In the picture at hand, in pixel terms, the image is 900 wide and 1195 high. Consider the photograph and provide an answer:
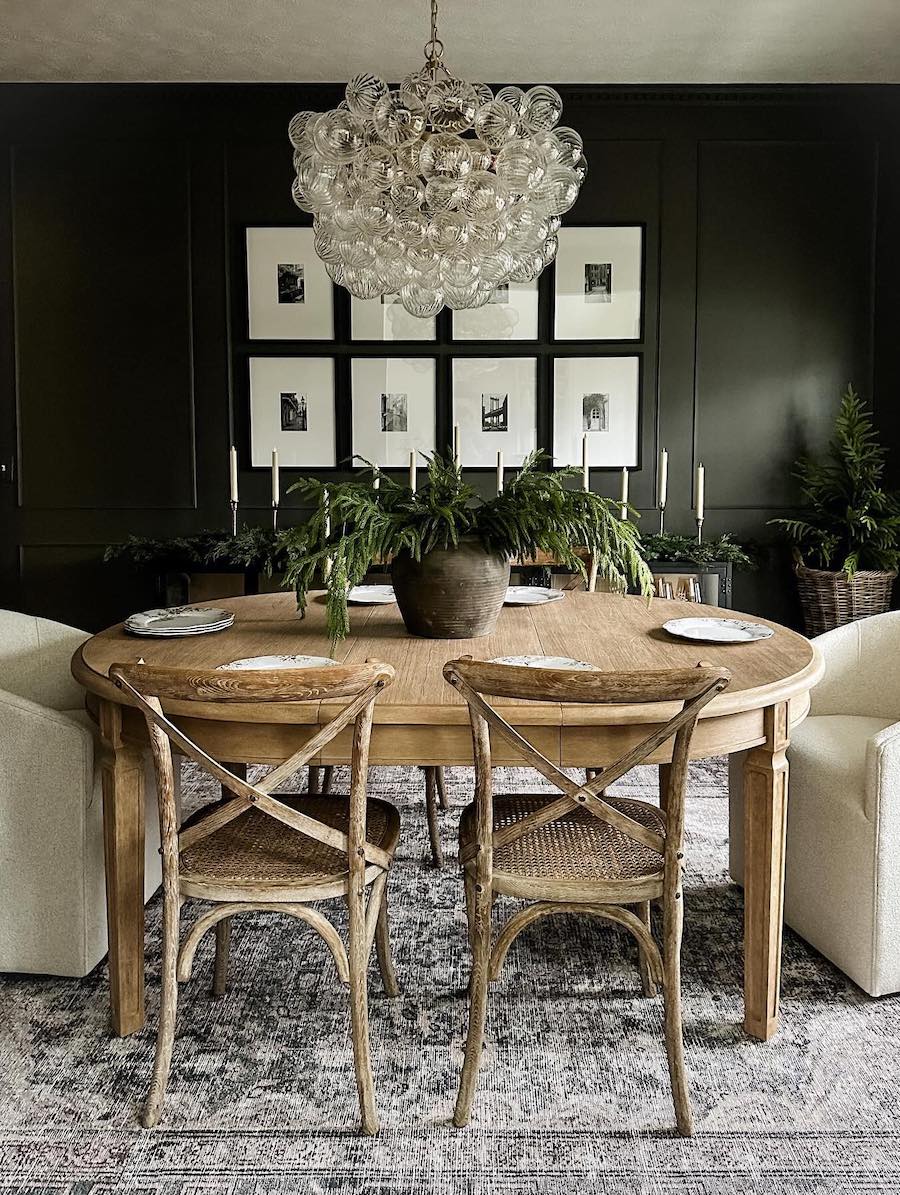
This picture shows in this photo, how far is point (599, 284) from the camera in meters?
5.16

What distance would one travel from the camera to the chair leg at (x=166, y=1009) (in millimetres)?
1826

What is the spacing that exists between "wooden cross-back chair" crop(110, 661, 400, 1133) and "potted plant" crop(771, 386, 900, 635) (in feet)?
11.7

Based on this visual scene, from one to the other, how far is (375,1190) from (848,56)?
5.01 metres

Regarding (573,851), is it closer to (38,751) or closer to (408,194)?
(38,751)

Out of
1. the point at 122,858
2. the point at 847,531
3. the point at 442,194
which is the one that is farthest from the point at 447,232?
the point at 847,531

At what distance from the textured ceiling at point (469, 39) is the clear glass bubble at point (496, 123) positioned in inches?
63.7

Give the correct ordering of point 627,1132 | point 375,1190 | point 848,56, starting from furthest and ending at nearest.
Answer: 1. point 848,56
2. point 627,1132
3. point 375,1190

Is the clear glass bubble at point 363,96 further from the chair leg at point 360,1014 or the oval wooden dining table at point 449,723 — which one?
the chair leg at point 360,1014

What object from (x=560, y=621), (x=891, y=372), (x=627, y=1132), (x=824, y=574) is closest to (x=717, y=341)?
(x=891, y=372)

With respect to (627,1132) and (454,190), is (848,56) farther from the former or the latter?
(627,1132)

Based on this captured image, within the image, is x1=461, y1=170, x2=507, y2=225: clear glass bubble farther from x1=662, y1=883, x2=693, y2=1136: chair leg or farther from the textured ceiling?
x1=662, y1=883, x2=693, y2=1136: chair leg

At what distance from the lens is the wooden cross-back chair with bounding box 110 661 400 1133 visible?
67.4 inches

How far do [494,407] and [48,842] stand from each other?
354 centimetres

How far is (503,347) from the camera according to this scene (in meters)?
5.20
